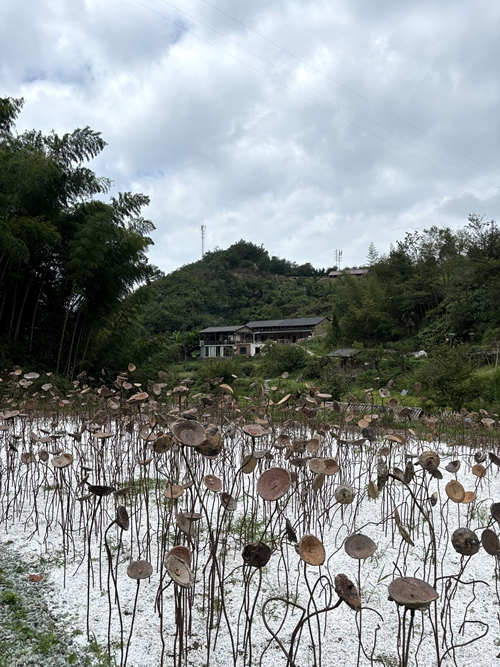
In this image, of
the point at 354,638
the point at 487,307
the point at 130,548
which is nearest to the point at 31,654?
the point at 130,548

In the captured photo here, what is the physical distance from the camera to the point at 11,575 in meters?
2.26

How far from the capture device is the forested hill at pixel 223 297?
3881 cm

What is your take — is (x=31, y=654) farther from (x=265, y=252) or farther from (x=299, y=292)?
(x=265, y=252)

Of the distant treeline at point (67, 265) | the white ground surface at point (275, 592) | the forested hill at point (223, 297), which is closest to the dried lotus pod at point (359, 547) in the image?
the white ground surface at point (275, 592)

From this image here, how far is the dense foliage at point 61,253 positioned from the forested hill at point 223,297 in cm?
2521

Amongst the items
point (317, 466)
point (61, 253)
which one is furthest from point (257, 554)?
point (61, 253)

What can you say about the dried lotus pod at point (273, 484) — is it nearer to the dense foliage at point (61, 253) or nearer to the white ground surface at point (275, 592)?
the white ground surface at point (275, 592)

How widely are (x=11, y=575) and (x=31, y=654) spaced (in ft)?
2.21

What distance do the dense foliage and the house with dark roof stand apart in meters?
24.8

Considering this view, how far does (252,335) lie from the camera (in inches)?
1423

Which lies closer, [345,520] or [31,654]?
[31,654]

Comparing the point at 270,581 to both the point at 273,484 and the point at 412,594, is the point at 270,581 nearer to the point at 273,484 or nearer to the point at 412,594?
the point at 273,484

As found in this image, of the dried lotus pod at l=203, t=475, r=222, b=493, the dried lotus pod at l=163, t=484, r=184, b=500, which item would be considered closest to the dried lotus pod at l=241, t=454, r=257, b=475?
the dried lotus pod at l=203, t=475, r=222, b=493

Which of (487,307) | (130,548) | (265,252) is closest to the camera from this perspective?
(130,548)
